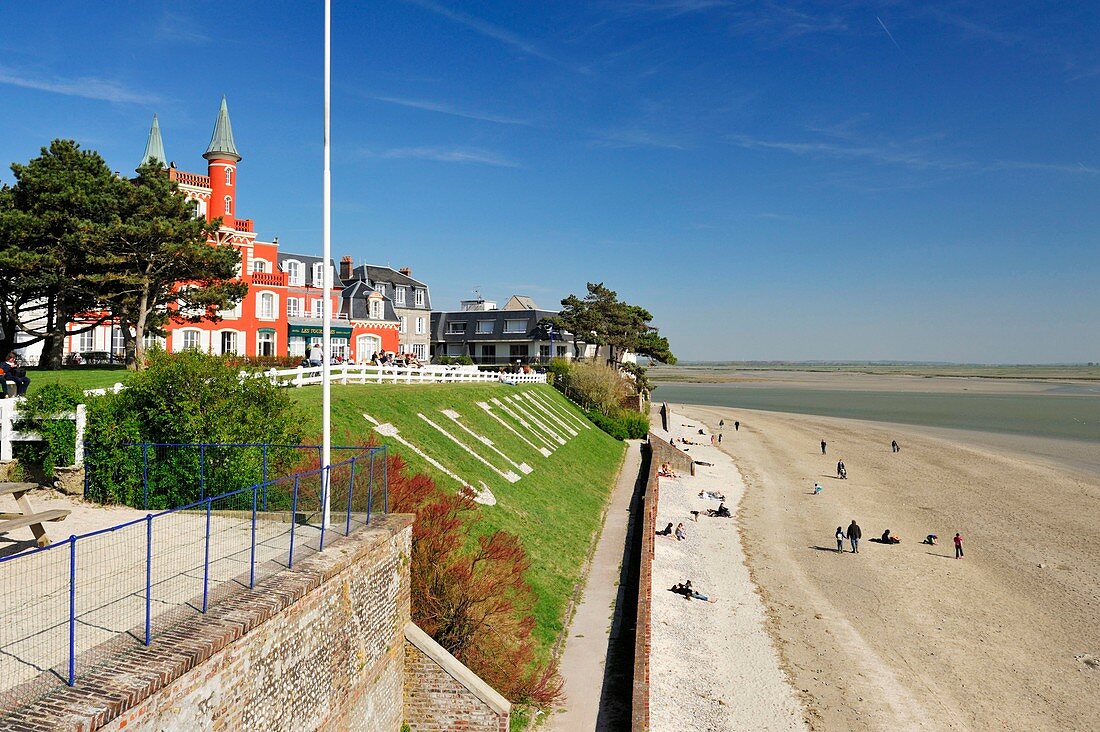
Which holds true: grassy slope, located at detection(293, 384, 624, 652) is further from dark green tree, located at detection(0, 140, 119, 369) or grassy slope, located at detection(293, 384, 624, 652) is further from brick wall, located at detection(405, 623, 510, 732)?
dark green tree, located at detection(0, 140, 119, 369)

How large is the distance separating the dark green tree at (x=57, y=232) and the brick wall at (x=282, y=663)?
1082 inches

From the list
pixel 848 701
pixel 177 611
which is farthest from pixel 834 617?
pixel 177 611

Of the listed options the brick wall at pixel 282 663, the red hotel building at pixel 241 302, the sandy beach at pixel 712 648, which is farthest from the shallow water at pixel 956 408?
the brick wall at pixel 282 663

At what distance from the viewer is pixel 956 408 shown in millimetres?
103938

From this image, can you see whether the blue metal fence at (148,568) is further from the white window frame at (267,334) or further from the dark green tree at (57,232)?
the white window frame at (267,334)

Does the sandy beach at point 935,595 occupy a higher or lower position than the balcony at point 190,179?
lower

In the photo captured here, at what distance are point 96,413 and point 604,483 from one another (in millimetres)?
25508

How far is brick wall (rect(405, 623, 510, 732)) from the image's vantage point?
42.9 feet

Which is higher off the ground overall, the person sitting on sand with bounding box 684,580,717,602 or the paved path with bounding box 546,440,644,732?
the paved path with bounding box 546,440,644,732

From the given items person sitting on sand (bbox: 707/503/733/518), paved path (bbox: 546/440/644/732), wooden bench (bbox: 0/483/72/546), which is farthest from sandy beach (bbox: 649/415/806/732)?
wooden bench (bbox: 0/483/72/546)

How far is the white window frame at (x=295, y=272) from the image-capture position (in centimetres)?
5869

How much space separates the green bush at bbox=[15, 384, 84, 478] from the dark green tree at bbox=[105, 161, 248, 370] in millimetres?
18306

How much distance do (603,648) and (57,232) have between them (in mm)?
31925

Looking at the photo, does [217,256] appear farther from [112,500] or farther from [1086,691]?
[1086,691]
